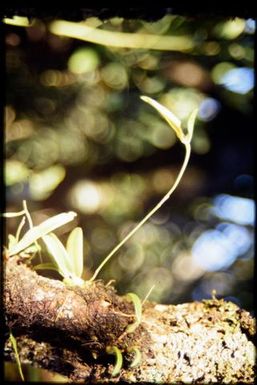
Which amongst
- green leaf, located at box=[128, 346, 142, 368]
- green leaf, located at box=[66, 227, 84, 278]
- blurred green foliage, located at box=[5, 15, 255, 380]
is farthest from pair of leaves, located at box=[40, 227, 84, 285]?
blurred green foliage, located at box=[5, 15, 255, 380]

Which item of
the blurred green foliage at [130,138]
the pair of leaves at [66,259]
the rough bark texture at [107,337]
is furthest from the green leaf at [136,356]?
the blurred green foliage at [130,138]

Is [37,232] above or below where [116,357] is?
above

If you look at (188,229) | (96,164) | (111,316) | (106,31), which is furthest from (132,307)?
(188,229)

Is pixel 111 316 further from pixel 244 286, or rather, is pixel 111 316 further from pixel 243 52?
pixel 244 286

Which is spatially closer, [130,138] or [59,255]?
[59,255]

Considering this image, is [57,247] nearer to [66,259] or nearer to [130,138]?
[66,259]

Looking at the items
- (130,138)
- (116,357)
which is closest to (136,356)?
(116,357)

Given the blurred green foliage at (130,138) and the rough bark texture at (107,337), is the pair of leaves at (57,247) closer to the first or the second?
the rough bark texture at (107,337)

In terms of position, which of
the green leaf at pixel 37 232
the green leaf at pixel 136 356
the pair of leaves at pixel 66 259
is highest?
the green leaf at pixel 37 232
